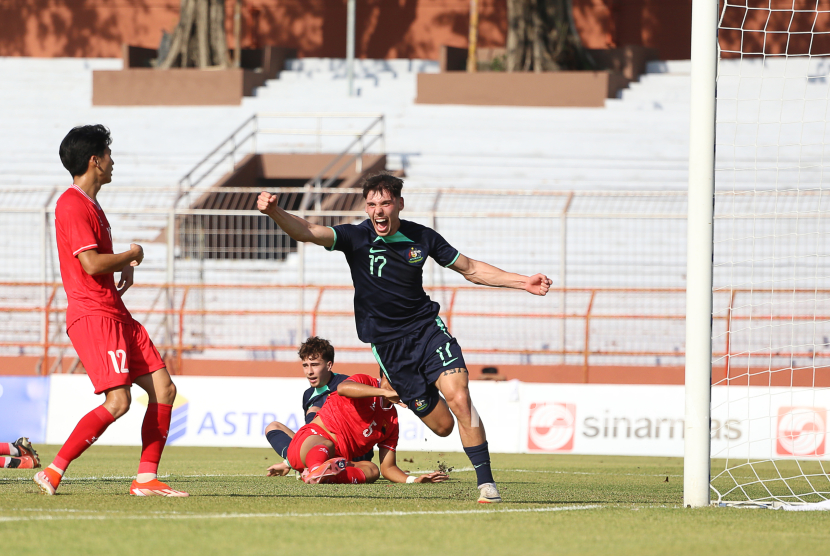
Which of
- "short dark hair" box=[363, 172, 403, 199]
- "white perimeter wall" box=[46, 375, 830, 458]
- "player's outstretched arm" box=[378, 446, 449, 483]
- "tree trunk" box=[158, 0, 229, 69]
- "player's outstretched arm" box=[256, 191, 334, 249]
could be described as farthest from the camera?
"tree trunk" box=[158, 0, 229, 69]

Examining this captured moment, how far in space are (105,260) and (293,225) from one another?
106 centimetres

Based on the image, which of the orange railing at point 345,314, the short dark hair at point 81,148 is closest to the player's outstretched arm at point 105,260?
the short dark hair at point 81,148

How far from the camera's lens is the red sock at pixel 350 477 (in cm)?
838

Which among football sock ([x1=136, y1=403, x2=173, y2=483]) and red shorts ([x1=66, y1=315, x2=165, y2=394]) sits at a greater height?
Result: red shorts ([x1=66, y1=315, x2=165, y2=394])

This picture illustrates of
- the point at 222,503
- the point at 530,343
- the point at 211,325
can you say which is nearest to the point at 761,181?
the point at 530,343

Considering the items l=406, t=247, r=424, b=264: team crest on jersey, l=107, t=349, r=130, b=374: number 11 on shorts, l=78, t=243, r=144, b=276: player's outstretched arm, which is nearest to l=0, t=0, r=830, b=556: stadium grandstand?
l=107, t=349, r=130, b=374: number 11 on shorts

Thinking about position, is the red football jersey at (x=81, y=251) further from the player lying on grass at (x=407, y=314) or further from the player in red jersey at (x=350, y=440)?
the player in red jersey at (x=350, y=440)

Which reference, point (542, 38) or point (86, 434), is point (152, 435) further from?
point (542, 38)

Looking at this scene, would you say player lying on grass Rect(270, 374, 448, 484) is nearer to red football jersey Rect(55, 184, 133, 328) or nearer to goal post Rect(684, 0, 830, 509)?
red football jersey Rect(55, 184, 133, 328)

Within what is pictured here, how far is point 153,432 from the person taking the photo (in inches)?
271

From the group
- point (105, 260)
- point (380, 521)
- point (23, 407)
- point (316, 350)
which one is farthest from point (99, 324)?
point (23, 407)

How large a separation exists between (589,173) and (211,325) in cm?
858

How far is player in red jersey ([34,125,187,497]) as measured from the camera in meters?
6.62

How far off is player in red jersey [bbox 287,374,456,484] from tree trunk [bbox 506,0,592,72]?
18.8 metres
